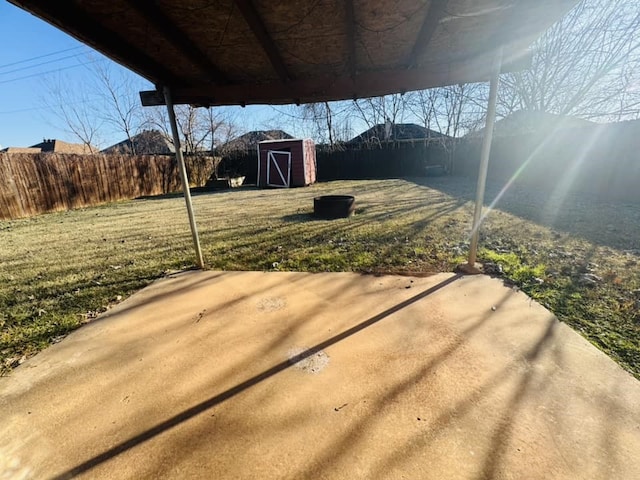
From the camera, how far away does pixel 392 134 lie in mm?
24859

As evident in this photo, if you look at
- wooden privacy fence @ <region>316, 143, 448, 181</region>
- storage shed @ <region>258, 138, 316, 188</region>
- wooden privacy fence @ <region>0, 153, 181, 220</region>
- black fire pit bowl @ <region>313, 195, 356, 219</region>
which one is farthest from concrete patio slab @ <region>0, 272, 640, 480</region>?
wooden privacy fence @ <region>316, 143, 448, 181</region>

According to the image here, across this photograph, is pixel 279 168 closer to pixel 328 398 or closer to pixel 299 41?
pixel 299 41

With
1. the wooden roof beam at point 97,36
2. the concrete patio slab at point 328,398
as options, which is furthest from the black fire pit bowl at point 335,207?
the concrete patio slab at point 328,398

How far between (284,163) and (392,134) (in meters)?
13.5

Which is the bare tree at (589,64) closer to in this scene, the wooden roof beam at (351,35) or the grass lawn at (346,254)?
the grass lawn at (346,254)

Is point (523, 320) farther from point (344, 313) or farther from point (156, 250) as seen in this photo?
point (156, 250)

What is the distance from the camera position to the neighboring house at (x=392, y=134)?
73.5 ft

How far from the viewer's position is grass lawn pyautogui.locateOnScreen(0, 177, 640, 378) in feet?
7.90

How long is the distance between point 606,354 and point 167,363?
2834mm

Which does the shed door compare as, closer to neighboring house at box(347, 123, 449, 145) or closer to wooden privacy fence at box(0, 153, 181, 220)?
wooden privacy fence at box(0, 153, 181, 220)

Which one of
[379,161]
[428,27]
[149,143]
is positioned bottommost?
[379,161]

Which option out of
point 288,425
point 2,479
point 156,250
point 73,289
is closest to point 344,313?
point 288,425

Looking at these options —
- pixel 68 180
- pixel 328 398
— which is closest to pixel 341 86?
pixel 328 398

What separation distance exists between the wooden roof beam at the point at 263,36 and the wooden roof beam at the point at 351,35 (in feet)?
2.18
